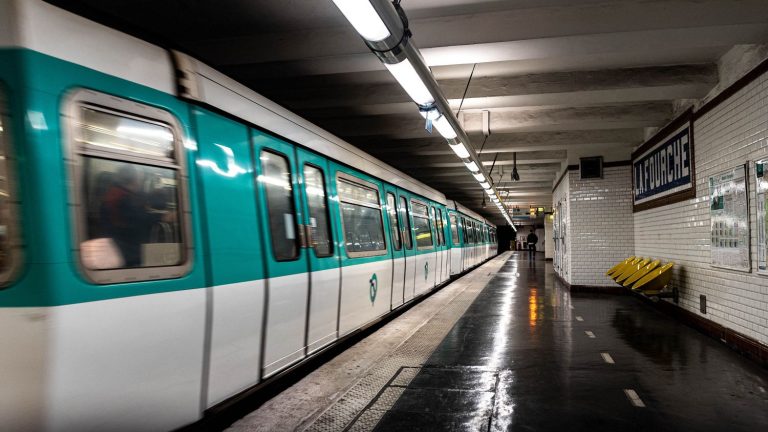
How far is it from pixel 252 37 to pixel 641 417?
590 cm

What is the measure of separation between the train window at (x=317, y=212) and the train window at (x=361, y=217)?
494 millimetres

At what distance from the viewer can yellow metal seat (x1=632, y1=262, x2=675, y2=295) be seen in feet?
29.3

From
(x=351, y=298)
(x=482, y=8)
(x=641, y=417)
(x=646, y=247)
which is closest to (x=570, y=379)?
(x=641, y=417)

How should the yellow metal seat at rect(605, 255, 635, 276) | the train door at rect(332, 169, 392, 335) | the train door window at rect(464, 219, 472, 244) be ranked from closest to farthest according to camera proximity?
the train door at rect(332, 169, 392, 335), the yellow metal seat at rect(605, 255, 635, 276), the train door window at rect(464, 219, 472, 244)

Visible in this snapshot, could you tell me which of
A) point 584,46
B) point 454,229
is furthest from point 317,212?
point 454,229

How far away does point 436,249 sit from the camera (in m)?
12.6

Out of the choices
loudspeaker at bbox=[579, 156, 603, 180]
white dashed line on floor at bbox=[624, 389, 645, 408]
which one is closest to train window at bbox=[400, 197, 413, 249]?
white dashed line on floor at bbox=[624, 389, 645, 408]

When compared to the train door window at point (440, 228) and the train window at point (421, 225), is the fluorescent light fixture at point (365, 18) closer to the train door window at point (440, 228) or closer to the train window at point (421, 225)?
the train window at point (421, 225)

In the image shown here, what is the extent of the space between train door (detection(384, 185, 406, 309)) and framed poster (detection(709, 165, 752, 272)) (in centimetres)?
470

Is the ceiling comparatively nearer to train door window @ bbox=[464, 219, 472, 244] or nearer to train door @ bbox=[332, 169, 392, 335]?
train door @ bbox=[332, 169, 392, 335]

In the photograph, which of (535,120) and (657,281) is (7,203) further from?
(535,120)

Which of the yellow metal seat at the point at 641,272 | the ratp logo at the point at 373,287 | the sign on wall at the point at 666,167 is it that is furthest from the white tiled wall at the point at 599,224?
the ratp logo at the point at 373,287

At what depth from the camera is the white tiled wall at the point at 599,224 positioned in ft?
41.4

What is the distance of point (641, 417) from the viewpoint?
4141 millimetres
